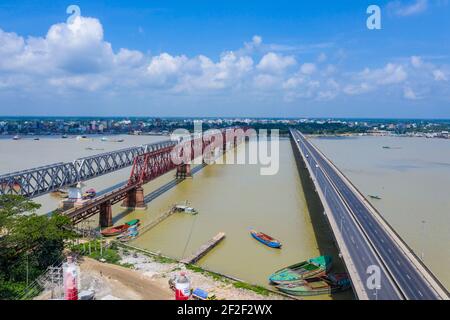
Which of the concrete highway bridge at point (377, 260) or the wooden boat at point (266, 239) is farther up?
the concrete highway bridge at point (377, 260)

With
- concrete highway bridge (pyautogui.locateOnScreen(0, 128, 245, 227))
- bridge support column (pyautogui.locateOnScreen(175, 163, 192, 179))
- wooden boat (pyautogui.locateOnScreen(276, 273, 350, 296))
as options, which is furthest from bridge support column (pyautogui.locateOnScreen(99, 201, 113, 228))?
bridge support column (pyautogui.locateOnScreen(175, 163, 192, 179))

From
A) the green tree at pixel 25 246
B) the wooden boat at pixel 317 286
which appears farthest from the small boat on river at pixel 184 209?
the wooden boat at pixel 317 286

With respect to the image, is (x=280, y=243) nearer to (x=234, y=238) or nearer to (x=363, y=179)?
(x=234, y=238)

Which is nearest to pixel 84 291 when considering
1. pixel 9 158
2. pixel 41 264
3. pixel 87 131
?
pixel 41 264

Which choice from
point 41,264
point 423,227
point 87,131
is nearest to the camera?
point 41,264

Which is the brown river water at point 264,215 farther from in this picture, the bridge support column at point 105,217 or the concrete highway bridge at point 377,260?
the bridge support column at point 105,217
